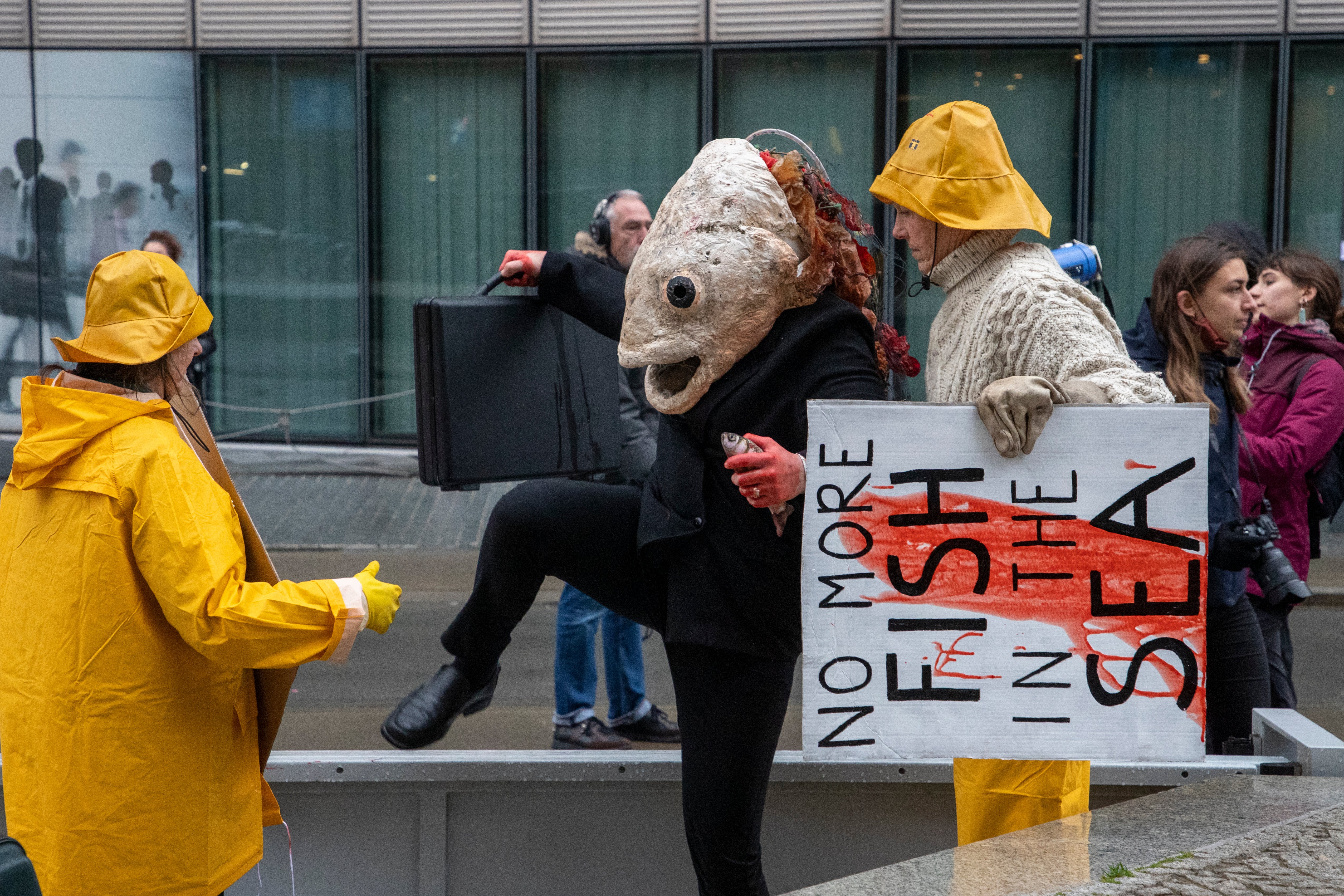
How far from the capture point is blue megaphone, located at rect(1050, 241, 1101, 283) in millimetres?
4133

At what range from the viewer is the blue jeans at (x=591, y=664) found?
16.9 feet

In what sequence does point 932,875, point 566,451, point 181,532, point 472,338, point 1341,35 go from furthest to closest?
point 1341,35 < point 566,451 < point 472,338 < point 932,875 < point 181,532

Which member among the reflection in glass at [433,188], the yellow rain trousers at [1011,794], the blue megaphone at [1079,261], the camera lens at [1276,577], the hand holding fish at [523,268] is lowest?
the yellow rain trousers at [1011,794]

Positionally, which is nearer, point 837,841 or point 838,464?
point 838,464

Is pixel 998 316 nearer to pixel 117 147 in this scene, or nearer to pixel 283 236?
pixel 283 236

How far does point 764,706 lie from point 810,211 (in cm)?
98

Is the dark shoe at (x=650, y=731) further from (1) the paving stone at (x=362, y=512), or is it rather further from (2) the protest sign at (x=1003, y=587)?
(1) the paving stone at (x=362, y=512)

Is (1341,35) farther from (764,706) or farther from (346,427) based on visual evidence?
(764,706)

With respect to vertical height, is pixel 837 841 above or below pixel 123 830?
below

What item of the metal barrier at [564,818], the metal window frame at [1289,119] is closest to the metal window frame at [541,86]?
the metal window frame at [1289,119]

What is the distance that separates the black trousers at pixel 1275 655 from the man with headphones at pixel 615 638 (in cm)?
207

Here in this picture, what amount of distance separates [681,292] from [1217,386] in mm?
1896

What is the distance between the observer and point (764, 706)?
8.98 feet

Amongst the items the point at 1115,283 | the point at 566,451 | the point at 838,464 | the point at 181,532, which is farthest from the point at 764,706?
the point at 1115,283
